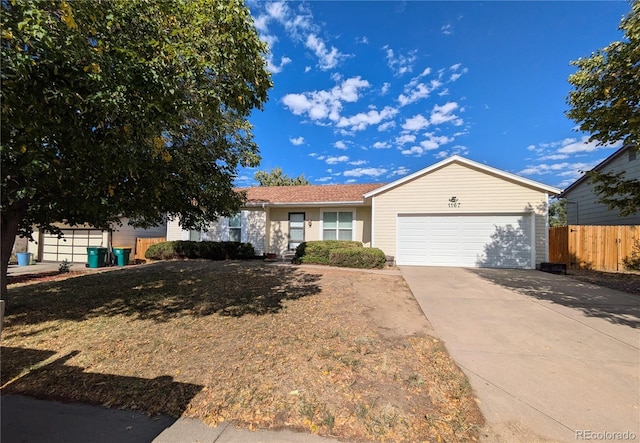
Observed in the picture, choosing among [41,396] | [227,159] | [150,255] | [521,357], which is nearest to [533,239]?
[521,357]

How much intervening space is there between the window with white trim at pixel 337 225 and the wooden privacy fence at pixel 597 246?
9.43 metres

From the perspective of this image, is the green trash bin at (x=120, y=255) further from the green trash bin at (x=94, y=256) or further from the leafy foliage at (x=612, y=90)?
the leafy foliage at (x=612, y=90)

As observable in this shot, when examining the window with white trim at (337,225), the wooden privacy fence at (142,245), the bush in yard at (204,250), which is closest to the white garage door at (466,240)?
the window with white trim at (337,225)

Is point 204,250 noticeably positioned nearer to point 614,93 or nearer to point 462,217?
point 462,217

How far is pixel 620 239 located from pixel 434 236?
23.6 feet

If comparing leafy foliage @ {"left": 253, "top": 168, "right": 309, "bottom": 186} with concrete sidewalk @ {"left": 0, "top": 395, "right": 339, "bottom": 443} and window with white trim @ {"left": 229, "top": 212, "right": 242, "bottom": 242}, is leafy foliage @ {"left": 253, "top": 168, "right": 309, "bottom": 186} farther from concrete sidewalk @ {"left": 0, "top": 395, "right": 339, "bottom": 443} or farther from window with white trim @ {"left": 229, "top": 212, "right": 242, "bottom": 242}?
concrete sidewalk @ {"left": 0, "top": 395, "right": 339, "bottom": 443}

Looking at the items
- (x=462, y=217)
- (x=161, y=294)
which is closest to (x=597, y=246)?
(x=462, y=217)

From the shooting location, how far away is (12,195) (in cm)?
381

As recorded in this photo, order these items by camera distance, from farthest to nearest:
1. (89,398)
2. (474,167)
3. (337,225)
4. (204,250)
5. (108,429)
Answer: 1. (337,225)
2. (204,250)
3. (474,167)
4. (89,398)
5. (108,429)

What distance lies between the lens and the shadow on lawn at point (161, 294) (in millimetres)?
5602

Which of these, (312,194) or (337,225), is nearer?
(337,225)

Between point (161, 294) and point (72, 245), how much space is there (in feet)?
42.3

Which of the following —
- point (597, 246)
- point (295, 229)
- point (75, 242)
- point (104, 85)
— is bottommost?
point (75, 242)

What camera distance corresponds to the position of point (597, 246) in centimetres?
1259
